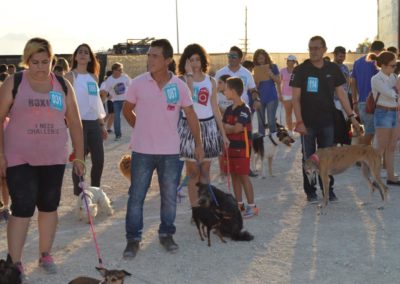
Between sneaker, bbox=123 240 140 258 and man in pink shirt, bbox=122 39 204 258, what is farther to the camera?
sneaker, bbox=123 240 140 258

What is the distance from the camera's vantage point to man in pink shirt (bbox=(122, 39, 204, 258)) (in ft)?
16.9

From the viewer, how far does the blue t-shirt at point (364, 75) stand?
9.20m

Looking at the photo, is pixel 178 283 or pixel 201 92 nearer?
pixel 178 283

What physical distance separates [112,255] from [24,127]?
1504 mm

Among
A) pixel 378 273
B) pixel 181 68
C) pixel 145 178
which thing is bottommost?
pixel 378 273

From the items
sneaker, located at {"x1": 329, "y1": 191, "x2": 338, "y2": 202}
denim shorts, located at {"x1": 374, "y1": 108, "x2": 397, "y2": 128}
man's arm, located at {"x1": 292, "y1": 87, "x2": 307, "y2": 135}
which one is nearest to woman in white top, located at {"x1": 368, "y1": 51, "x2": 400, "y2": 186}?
denim shorts, located at {"x1": 374, "y1": 108, "x2": 397, "y2": 128}

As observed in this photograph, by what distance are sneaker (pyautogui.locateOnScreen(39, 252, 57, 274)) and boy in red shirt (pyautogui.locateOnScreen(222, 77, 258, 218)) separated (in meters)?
2.26

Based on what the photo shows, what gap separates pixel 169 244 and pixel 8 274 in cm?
164

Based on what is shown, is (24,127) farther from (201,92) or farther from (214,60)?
(214,60)

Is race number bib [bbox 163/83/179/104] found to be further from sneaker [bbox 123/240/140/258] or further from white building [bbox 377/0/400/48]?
white building [bbox 377/0/400/48]

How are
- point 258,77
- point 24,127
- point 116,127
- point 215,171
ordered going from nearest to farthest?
point 24,127
point 215,171
point 258,77
point 116,127

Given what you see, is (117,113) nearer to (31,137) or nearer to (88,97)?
(88,97)

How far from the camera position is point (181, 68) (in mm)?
6242

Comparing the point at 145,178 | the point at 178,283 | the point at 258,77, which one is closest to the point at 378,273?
the point at 178,283
